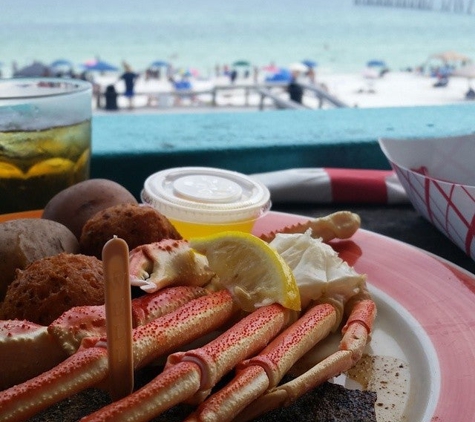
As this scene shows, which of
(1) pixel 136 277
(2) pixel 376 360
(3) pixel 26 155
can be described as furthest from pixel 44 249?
(2) pixel 376 360

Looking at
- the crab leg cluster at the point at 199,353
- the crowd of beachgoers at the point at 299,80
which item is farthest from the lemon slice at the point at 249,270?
the crowd of beachgoers at the point at 299,80

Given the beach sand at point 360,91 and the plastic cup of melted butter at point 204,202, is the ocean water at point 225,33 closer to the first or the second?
the beach sand at point 360,91

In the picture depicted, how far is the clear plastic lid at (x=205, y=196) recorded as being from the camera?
89 centimetres

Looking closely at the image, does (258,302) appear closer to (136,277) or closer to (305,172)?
(136,277)

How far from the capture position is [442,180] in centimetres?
104

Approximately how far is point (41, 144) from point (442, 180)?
0.70 metres

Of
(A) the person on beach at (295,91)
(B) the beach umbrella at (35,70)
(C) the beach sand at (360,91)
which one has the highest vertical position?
(A) the person on beach at (295,91)

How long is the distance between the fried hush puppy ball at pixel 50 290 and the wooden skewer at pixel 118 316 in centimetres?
14

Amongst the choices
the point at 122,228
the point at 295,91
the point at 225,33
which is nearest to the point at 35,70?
the point at 295,91

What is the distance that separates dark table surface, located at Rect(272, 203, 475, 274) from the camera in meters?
0.97

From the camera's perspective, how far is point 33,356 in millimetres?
512

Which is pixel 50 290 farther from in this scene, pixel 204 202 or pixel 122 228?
pixel 204 202

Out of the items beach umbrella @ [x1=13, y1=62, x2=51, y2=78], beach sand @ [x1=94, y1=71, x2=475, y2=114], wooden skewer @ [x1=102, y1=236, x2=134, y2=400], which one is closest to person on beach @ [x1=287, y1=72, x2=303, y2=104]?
wooden skewer @ [x1=102, y1=236, x2=134, y2=400]

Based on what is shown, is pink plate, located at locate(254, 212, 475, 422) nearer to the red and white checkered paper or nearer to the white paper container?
the white paper container
